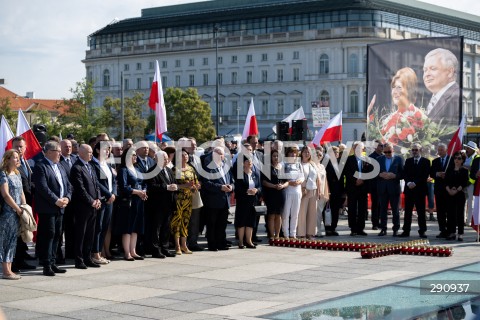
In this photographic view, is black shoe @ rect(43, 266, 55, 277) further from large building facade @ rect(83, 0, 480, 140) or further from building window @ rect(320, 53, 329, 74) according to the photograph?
building window @ rect(320, 53, 329, 74)

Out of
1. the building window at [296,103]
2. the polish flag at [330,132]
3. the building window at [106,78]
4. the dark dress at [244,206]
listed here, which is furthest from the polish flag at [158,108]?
the building window at [106,78]

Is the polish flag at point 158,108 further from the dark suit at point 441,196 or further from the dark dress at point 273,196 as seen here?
the dark suit at point 441,196

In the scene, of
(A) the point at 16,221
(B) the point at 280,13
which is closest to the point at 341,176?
(A) the point at 16,221

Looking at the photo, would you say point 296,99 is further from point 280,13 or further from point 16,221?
point 16,221

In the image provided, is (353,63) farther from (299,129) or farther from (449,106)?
(449,106)

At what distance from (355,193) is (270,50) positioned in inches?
Answer: 3785

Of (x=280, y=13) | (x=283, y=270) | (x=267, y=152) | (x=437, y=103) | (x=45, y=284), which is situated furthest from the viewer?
(x=280, y=13)

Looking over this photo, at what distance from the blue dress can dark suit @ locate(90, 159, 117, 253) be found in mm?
1724

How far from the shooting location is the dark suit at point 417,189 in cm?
1939

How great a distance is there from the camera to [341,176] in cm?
2020

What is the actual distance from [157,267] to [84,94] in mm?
56218

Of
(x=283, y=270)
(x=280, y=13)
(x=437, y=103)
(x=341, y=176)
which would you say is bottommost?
(x=283, y=270)

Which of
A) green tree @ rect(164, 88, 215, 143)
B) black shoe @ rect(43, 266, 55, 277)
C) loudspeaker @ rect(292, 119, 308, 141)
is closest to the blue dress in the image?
black shoe @ rect(43, 266, 55, 277)

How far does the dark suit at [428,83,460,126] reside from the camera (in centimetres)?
2223
